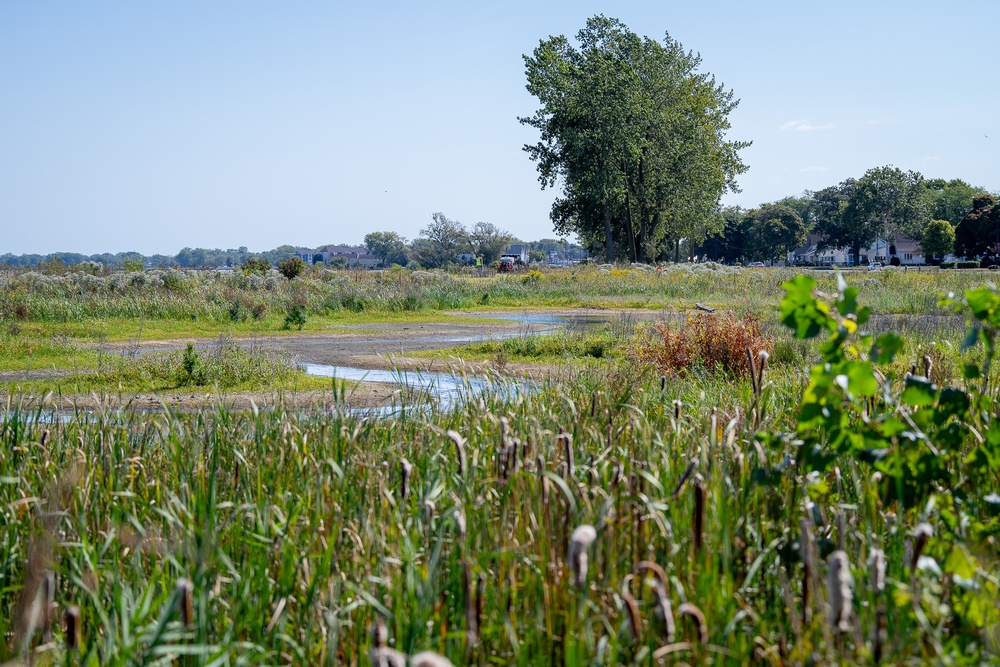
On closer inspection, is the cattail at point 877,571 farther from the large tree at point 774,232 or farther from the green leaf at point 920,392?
the large tree at point 774,232

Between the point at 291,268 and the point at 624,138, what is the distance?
1937 centimetres

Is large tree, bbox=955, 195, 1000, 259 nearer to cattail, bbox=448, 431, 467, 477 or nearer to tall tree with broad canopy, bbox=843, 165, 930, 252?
tall tree with broad canopy, bbox=843, 165, 930, 252

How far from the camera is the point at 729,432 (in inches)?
143

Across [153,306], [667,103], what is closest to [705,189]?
[667,103]

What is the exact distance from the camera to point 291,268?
3772 cm

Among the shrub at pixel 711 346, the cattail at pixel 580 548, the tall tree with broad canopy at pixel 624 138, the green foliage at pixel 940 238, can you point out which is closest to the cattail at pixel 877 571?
the cattail at pixel 580 548

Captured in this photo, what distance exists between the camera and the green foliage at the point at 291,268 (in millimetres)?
37625

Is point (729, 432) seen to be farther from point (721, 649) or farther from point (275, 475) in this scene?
point (275, 475)

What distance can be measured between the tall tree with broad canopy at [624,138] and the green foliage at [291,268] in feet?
55.7

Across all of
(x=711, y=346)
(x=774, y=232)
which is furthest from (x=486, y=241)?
(x=711, y=346)

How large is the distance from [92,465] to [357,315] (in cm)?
2061

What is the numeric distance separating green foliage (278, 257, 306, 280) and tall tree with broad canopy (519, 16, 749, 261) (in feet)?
55.7

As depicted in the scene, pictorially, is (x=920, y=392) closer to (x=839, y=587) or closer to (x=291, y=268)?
(x=839, y=587)

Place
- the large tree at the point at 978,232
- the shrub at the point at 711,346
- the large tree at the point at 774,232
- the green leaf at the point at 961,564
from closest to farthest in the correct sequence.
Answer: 1. the green leaf at the point at 961,564
2. the shrub at the point at 711,346
3. the large tree at the point at 978,232
4. the large tree at the point at 774,232
